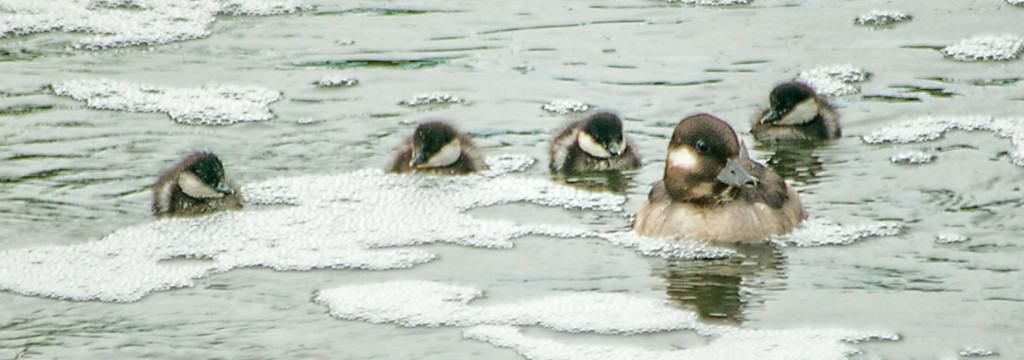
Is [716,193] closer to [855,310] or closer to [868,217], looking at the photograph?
[868,217]

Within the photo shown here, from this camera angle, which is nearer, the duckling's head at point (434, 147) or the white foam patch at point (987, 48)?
the duckling's head at point (434, 147)

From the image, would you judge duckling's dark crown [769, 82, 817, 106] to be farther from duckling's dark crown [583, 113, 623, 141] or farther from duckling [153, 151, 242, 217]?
duckling [153, 151, 242, 217]

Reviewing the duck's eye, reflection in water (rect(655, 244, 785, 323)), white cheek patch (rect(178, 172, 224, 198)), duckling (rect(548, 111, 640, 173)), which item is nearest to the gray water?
reflection in water (rect(655, 244, 785, 323))

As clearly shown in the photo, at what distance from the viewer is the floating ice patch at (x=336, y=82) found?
12454 millimetres

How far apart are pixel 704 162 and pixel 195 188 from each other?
2453 mm

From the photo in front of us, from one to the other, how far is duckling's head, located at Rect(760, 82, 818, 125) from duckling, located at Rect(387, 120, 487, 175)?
1.64 meters

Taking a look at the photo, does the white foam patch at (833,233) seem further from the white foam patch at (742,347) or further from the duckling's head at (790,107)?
the duckling's head at (790,107)

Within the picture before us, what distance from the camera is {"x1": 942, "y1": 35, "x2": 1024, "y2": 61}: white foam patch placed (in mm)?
12539

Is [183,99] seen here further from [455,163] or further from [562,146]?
[562,146]

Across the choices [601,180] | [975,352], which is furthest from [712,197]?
[975,352]

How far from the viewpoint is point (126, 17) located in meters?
14.2

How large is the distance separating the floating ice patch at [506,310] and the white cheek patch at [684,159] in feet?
4.25

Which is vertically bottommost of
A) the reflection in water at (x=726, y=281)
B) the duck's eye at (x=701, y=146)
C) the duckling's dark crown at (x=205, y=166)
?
the reflection in water at (x=726, y=281)

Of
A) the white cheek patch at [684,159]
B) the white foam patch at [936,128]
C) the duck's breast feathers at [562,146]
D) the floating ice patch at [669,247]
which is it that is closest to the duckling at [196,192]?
the duck's breast feathers at [562,146]
